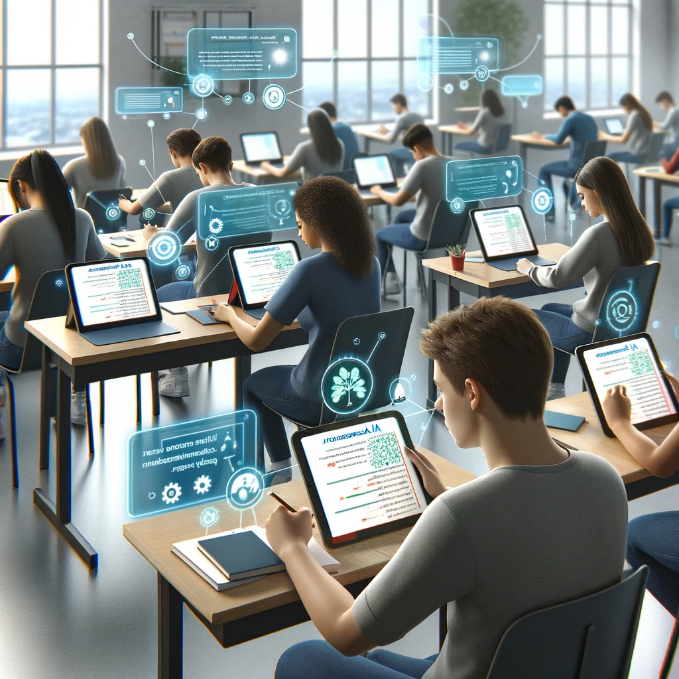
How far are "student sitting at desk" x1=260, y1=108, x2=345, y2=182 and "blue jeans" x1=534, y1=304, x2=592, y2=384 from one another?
3156 mm

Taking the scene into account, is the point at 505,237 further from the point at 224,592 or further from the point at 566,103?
the point at 566,103

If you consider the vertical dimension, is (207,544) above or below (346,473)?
below

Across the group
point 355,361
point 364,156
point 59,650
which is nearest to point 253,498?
point 59,650

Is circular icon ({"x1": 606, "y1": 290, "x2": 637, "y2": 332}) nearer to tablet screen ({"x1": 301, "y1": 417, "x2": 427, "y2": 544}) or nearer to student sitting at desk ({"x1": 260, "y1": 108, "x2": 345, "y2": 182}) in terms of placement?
tablet screen ({"x1": 301, "y1": 417, "x2": 427, "y2": 544})

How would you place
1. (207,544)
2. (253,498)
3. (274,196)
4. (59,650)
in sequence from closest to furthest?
1. (207,544)
2. (253,498)
3. (59,650)
4. (274,196)

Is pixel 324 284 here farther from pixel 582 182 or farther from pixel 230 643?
pixel 230 643

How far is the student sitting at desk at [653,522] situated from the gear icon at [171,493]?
47.1 inches

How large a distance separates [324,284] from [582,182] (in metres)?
1.47

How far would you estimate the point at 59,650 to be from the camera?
2785mm

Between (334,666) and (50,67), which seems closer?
(334,666)

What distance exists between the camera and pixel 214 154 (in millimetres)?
4746

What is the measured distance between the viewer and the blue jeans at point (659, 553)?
2.49 meters

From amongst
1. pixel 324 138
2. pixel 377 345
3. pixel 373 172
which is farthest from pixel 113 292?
pixel 373 172

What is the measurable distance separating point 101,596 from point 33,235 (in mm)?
1673
